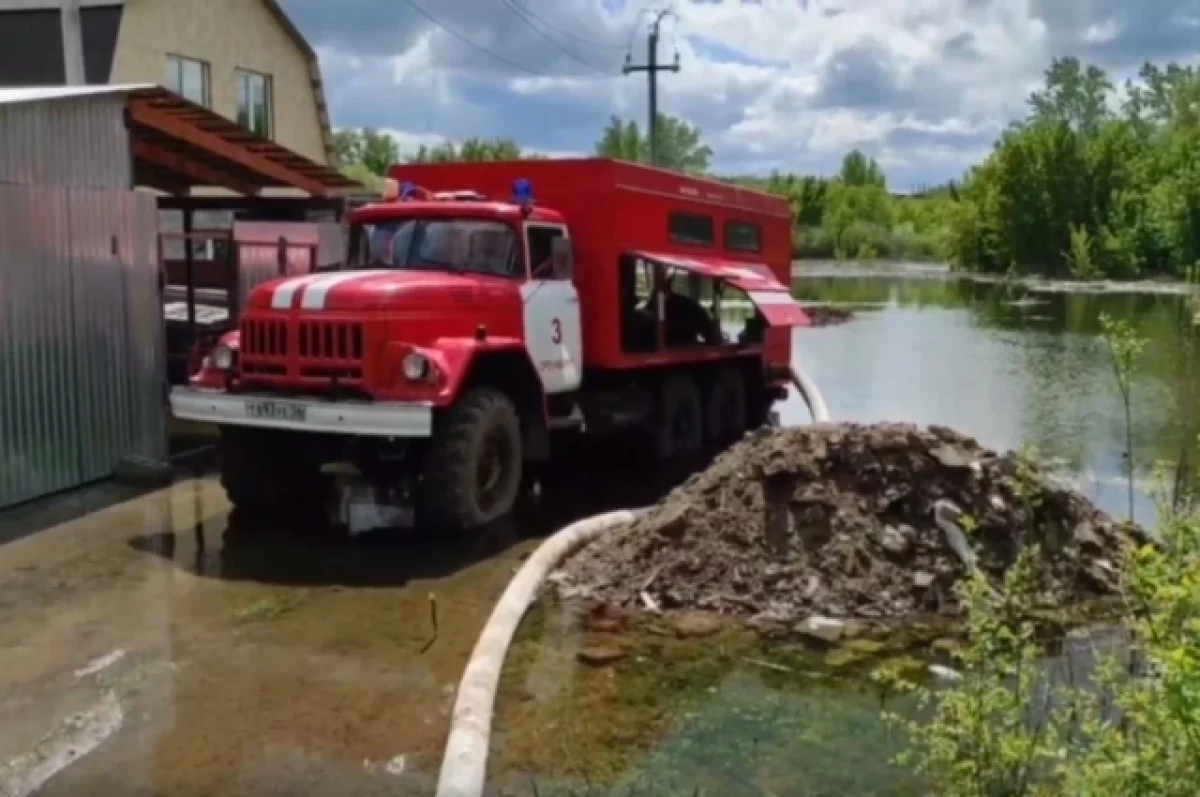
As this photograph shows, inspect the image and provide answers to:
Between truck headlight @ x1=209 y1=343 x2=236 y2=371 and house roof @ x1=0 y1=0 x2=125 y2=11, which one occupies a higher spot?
house roof @ x1=0 y1=0 x2=125 y2=11

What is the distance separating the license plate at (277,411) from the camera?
8742mm

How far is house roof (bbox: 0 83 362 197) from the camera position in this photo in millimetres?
11422

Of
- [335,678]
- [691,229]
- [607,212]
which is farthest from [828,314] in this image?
[335,678]

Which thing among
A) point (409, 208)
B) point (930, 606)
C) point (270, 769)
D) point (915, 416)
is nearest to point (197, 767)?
point (270, 769)

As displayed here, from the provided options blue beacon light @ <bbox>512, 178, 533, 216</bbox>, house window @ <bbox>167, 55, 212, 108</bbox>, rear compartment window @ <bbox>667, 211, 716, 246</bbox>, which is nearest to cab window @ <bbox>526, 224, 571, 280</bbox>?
blue beacon light @ <bbox>512, 178, 533, 216</bbox>

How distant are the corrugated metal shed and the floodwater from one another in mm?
2518

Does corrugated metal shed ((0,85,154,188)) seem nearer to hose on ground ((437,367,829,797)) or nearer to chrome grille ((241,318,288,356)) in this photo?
chrome grille ((241,318,288,356))

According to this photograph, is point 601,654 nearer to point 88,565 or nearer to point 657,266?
point 88,565

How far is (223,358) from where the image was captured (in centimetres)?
947

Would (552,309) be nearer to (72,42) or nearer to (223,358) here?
(223,358)

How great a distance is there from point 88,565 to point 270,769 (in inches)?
148

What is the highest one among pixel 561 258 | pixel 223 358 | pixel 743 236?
pixel 743 236

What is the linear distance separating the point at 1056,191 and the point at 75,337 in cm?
6209

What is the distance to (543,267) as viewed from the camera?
10.3 metres
